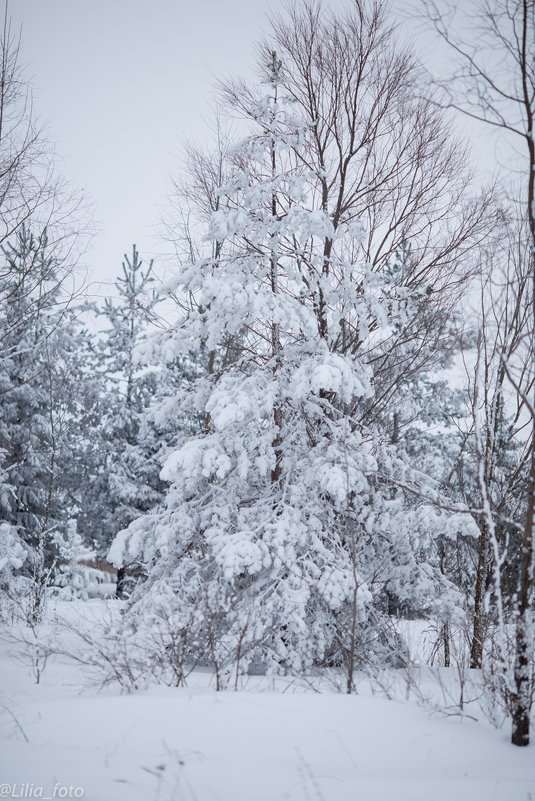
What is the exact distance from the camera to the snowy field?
2760mm

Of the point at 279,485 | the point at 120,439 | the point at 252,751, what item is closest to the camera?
the point at 252,751

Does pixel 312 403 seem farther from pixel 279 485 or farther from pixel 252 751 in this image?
pixel 252 751

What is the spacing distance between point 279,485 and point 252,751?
4540 millimetres

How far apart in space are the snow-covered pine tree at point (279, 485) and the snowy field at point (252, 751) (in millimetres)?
1895

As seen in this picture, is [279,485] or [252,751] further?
[279,485]

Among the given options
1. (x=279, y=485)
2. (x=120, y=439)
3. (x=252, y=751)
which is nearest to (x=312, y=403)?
(x=279, y=485)

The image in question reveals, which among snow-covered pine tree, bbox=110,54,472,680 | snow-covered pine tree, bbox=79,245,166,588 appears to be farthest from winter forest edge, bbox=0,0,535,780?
snow-covered pine tree, bbox=79,245,166,588

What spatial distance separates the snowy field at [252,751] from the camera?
2.76 m

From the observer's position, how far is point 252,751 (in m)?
3.14

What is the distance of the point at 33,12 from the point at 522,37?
307 inches

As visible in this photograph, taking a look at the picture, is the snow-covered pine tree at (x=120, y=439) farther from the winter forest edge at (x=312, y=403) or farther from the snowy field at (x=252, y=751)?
the snowy field at (x=252, y=751)

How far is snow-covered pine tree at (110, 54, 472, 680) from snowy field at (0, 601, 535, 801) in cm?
189

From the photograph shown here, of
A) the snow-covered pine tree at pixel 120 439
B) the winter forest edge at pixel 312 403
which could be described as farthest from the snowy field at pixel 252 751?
the snow-covered pine tree at pixel 120 439

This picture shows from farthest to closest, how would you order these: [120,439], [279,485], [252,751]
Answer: [120,439]
[279,485]
[252,751]
